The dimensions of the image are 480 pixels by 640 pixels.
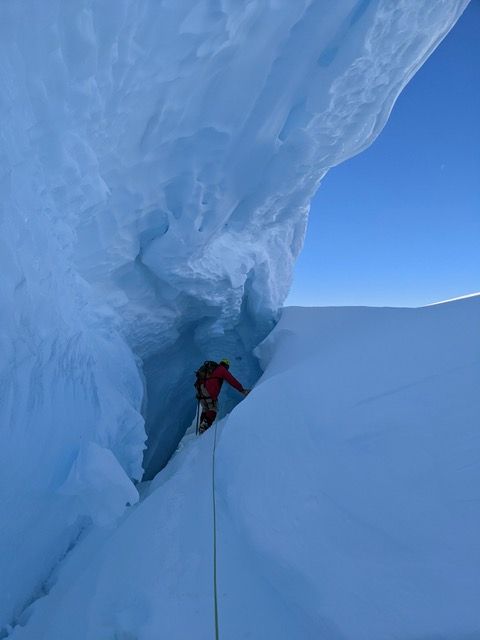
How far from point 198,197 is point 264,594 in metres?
3.74

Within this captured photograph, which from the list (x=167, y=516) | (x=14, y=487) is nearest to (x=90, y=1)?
(x=14, y=487)

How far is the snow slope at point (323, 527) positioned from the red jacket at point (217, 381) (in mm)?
2312

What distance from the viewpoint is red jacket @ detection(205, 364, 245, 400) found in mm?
5434

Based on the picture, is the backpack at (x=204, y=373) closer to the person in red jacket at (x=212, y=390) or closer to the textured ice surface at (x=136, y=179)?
A: the person in red jacket at (x=212, y=390)

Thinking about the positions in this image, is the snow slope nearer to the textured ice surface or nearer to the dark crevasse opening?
the textured ice surface

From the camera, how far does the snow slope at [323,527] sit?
1.65 m

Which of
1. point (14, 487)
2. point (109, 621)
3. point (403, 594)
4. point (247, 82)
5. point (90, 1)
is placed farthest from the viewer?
point (247, 82)

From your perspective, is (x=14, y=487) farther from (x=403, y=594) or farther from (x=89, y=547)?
(x=403, y=594)

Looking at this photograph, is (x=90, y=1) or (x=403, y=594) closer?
(x=403, y=594)

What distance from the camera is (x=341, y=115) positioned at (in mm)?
4926

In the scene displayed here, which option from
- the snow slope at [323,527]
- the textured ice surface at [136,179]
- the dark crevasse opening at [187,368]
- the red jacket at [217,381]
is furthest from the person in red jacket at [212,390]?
the snow slope at [323,527]

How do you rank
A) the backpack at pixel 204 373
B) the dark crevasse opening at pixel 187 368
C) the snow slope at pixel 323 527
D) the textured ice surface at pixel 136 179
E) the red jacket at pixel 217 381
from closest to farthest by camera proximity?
1. the snow slope at pixel 323 527
2. the textured ice surface at pixel 136 179
3. the red jacket at pixel 217 381
4. the backpack at pixel 204 373
5. the dark crevasse opening at pixel 187 368

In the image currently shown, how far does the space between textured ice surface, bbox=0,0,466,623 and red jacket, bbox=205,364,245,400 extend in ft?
3.12

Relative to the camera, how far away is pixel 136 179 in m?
3.84
